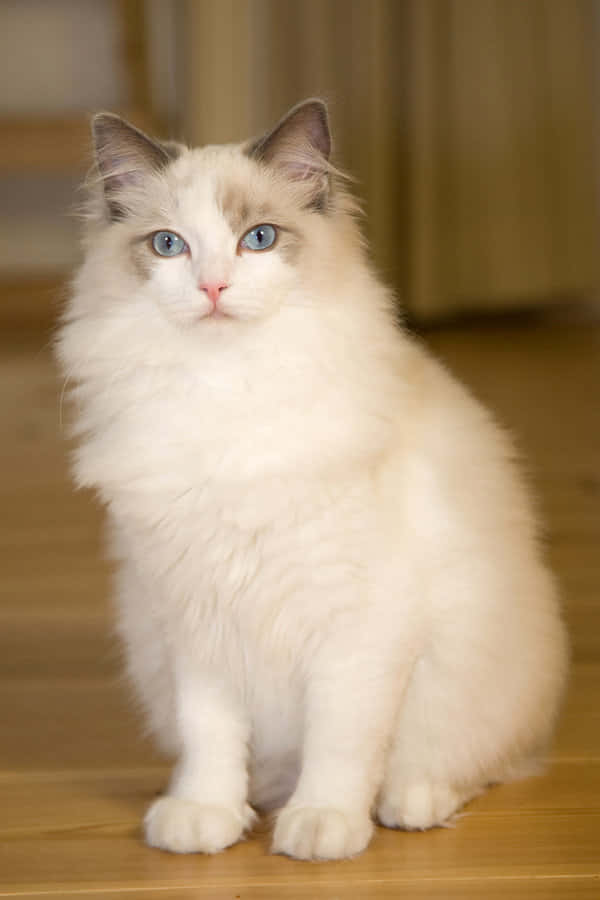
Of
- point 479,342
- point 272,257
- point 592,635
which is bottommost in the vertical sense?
point 479,342

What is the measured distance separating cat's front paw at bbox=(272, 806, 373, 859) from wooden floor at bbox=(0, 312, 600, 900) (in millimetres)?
15

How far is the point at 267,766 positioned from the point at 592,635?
28.7 inches

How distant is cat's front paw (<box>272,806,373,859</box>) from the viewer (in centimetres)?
121

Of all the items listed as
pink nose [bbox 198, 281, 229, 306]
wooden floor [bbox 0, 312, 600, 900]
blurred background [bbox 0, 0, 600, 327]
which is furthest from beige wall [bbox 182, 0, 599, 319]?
pink nose [bbox 198, 281, 229, 306]

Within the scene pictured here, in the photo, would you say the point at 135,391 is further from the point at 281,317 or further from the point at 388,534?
the point at 388,534

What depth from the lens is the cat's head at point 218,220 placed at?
1237 millimetres

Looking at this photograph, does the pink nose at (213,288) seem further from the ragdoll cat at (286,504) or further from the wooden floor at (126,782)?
the wooden floor at (126,782)

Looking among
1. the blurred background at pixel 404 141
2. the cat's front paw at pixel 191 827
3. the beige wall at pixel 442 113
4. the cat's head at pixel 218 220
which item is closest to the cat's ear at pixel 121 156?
the cat's head at pixel 218 220

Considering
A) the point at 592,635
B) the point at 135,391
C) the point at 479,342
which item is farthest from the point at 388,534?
the point at 479,342

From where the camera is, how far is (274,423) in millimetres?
1255

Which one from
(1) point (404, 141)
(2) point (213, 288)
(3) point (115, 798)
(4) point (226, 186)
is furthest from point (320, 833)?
(1) point (404, 141)

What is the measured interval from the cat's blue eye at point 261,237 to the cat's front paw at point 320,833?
22.4 inches

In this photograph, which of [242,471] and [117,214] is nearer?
[242,471]

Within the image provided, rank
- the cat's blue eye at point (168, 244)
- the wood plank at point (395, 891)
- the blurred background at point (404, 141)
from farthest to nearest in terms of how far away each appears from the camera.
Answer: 1. the blurred background at point (404, 141)
2. the cat's blue eye at point (168, 244)
3. the wood plank at point (395, 891)
